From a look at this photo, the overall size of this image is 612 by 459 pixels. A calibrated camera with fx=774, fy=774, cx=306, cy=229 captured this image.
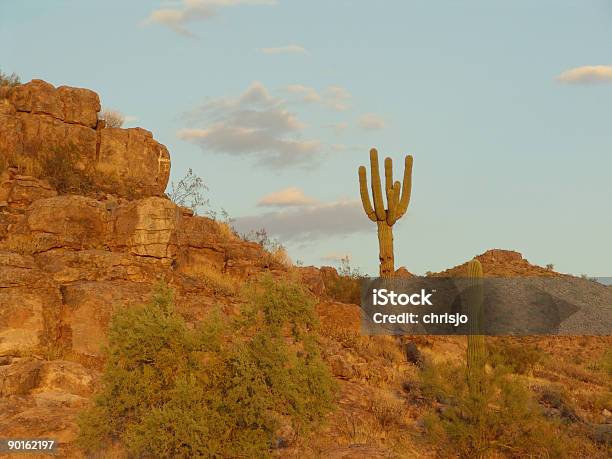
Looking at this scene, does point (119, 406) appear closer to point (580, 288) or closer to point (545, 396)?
point (545, 396)

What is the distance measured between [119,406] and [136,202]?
28.8ft

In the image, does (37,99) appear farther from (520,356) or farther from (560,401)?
(520,356)

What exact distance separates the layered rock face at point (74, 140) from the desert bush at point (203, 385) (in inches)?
446

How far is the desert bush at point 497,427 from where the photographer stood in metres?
15.4

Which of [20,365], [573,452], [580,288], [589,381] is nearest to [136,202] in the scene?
[20,365]

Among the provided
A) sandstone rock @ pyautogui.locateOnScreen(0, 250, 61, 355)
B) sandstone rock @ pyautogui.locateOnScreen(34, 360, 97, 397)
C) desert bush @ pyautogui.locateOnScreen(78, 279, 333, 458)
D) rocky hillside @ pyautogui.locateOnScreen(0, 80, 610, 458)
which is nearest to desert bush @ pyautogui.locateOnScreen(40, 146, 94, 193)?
rocky hillside @ pyautogui.locateOnScreen(0, 80, 610, 458)

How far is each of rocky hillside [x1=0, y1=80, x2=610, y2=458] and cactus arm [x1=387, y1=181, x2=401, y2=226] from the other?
3079 mm

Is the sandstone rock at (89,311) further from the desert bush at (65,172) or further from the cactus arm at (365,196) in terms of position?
the cactus arm at (365,196)

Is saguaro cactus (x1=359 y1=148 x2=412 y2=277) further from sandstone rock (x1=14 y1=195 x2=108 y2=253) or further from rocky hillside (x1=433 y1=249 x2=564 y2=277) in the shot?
rocky hillside (x1=433 y1=249 x2=564 y2=277)

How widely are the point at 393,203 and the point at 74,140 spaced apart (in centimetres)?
1024

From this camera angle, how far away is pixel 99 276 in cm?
1828

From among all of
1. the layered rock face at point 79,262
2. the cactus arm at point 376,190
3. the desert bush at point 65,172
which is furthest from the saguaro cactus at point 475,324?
the desert bush at point 65,172

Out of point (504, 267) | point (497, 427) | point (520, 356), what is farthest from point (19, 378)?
point (504, 267)

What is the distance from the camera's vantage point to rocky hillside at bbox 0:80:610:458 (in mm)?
14859
